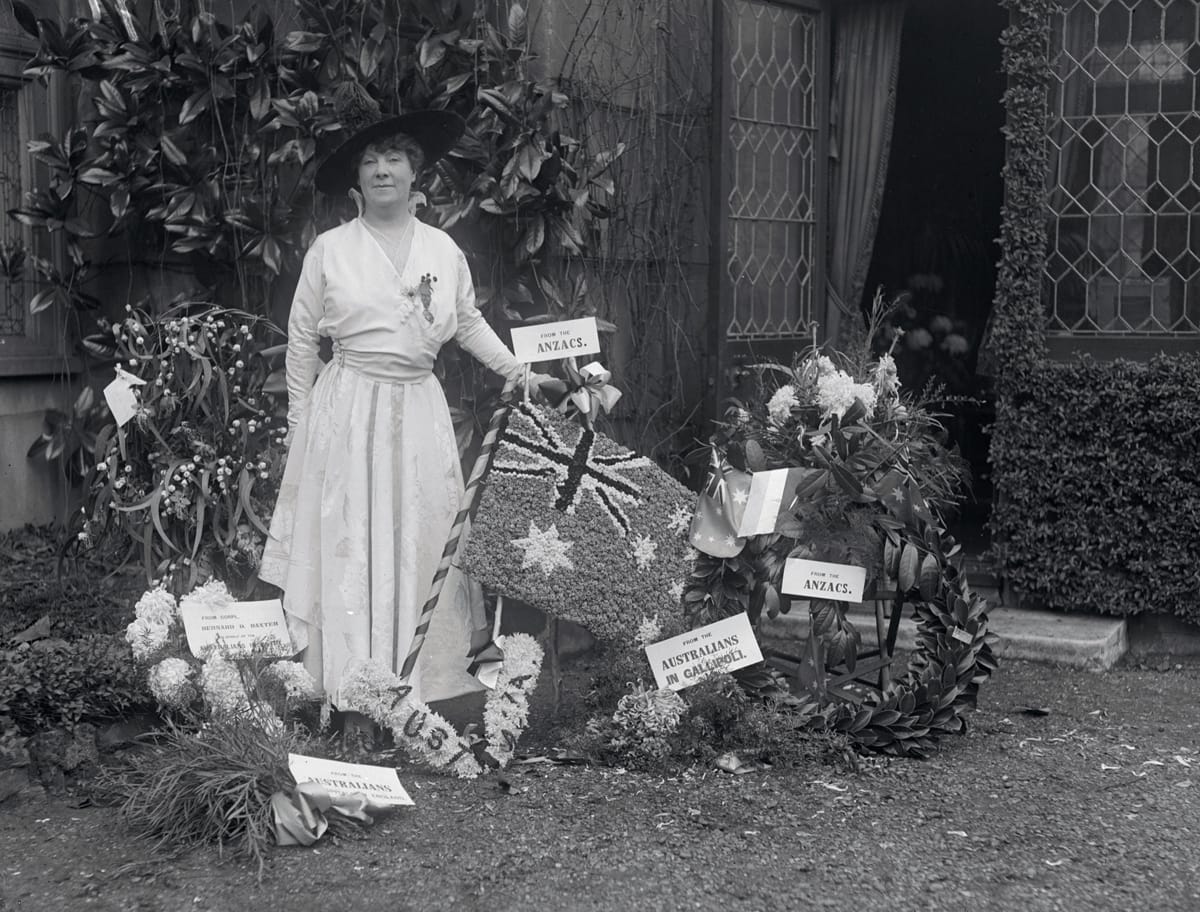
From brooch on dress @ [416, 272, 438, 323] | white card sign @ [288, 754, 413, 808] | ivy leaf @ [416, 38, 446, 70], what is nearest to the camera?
white card sign @ [288, 754, 413, 808]

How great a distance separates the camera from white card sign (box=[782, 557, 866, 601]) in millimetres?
4625

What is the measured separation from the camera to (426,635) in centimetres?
487

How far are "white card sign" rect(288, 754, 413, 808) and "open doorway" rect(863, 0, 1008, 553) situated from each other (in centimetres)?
488

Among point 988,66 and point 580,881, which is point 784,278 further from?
point 580,881

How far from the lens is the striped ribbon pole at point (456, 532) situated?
4.62m

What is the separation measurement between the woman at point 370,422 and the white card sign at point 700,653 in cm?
82

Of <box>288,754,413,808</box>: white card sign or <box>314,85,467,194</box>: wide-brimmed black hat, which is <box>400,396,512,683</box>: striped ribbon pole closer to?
<box>288,754,413,808</box>: white card sign

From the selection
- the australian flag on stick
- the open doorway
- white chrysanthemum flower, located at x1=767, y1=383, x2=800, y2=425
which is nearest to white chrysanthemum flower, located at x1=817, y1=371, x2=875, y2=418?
white chrysanthemum flower, located at x1=767, y1=383, x2=800, y2=425

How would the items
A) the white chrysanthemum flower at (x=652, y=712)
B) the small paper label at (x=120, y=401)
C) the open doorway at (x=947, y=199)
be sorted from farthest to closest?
1. the open doorway at (x=947, y=199)
2. the small paper label at (x=120, y=401)
3. the white chrysanthemum flower at (x=652, y=712)

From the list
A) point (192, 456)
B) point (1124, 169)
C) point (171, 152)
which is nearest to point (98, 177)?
point (171, 152)

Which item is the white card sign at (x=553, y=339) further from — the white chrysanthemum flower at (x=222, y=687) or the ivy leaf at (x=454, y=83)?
the white chrysanthemum flower at (x=222, y=687)

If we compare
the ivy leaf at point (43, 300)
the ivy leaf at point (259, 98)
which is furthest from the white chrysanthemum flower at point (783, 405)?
the ivy leaf at point (43, 300)

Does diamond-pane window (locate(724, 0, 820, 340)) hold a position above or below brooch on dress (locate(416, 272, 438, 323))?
above

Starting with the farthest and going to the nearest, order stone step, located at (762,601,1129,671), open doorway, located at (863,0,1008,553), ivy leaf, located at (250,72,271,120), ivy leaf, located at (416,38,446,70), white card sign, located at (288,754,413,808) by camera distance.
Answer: open doorway, located at (863,0,1008,553)
stone step, located at (762,601,1129,671)
ivy leaf, located at (250,72,271,120)
ivy leaf, located at (416,38,446,70)
white card sign, located at (288,754,413,808)
